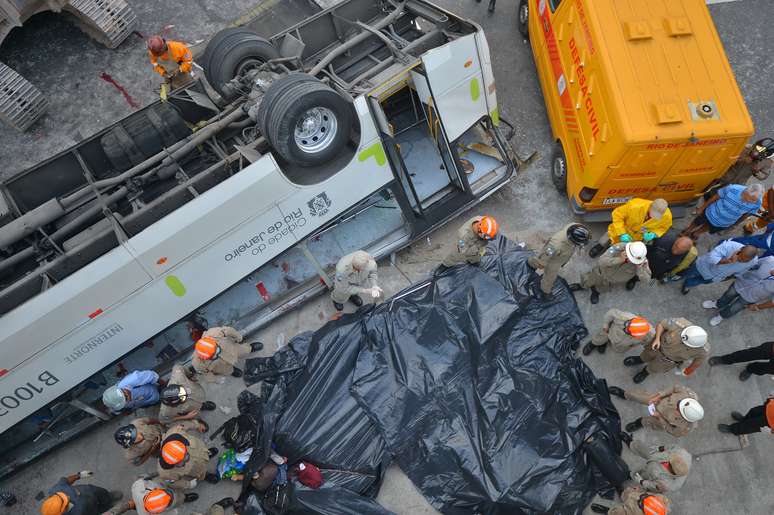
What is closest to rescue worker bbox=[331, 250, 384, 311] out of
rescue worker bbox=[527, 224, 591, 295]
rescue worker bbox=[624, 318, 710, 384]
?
rescue worker bbox=[527, 224, 591, 295]

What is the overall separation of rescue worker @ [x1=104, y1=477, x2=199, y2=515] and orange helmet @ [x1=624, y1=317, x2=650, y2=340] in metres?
4.64

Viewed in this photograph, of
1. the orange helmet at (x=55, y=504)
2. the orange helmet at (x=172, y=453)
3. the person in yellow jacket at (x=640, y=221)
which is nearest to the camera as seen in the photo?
the orange helmet at (x=55, y=504)

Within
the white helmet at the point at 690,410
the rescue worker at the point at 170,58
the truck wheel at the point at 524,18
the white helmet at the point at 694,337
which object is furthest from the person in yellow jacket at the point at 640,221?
the rescue worker at the point at 170,58

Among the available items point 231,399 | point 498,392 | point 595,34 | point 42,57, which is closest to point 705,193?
point 595,34

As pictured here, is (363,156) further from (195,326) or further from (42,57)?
(42,57)

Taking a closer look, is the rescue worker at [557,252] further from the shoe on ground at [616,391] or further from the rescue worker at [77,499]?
the rescue worker at [77,499]

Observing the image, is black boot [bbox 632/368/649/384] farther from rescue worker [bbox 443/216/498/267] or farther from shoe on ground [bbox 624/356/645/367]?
rescue worker [bbox 443/216/498/267]

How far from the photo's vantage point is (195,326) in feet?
19.6

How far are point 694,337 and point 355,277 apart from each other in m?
3.40

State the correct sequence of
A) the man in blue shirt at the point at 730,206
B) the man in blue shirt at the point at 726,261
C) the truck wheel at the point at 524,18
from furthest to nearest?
the truck wheel at the point at 524,18 < the man in blue shirt at the point at 730,206 < the man in blue shirt at the point at 726,261

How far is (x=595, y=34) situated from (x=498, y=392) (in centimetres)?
424

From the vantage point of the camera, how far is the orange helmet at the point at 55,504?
14.6 ft

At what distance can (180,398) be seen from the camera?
489cm

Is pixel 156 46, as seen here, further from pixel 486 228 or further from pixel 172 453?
pixel 172 453
